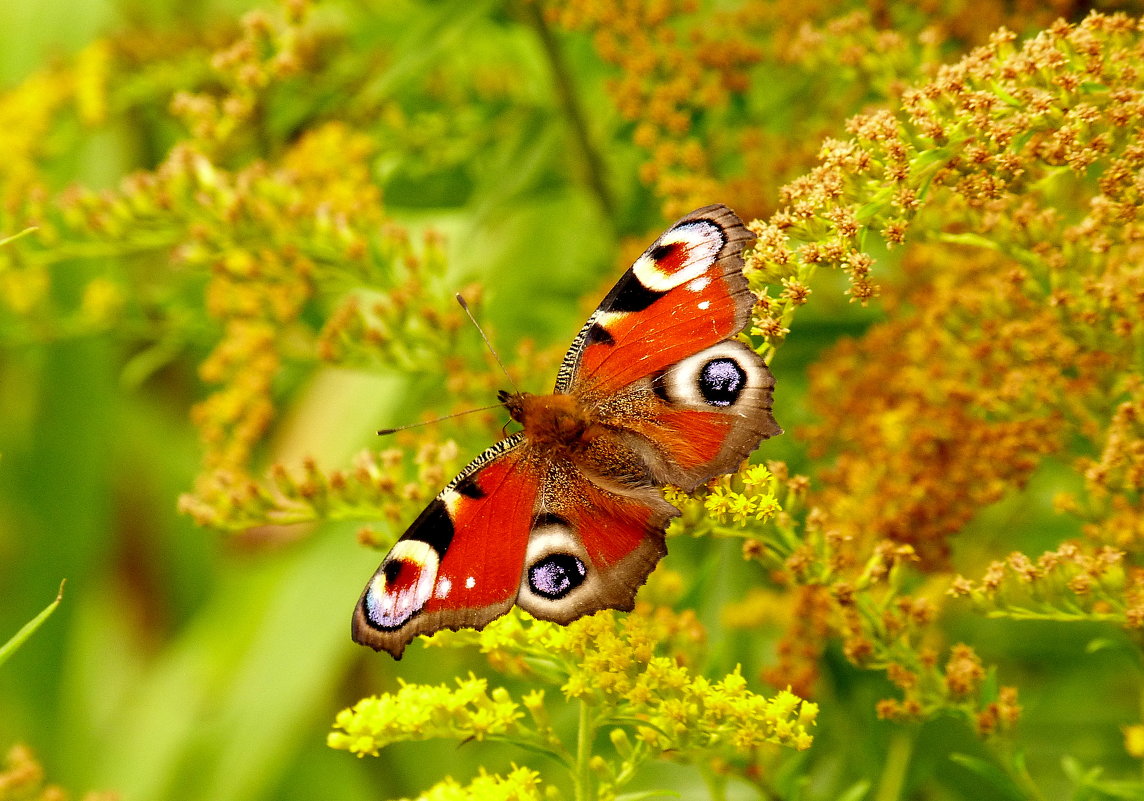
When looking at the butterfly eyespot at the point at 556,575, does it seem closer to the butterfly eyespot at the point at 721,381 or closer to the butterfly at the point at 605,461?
the butterfly at the point at 605,461

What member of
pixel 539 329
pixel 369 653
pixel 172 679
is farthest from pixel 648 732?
pixel 172 679

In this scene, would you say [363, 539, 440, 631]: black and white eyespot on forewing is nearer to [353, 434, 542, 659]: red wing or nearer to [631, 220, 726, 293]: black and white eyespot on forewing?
[353, 434, 542, 659]: red wing

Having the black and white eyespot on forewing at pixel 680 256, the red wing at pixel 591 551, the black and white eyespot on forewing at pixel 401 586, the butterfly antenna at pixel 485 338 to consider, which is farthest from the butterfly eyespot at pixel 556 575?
the butterfly antenna at pixel 485 338

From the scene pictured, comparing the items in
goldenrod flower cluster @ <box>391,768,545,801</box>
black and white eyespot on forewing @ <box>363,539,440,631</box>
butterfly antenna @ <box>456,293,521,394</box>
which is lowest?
goldenrod flower cluster @ <box>391,768,545,801</box>

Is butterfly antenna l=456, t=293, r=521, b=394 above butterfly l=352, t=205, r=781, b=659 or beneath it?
above

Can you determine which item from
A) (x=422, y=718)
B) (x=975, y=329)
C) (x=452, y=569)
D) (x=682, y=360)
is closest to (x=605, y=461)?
(x=682, y=360)

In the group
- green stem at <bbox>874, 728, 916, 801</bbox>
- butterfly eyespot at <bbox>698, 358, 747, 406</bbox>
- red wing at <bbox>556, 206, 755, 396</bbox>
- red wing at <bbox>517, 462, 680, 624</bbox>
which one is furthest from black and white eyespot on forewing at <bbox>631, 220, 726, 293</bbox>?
green stem at <bbox>874, 728, 916, 801</bbox>
